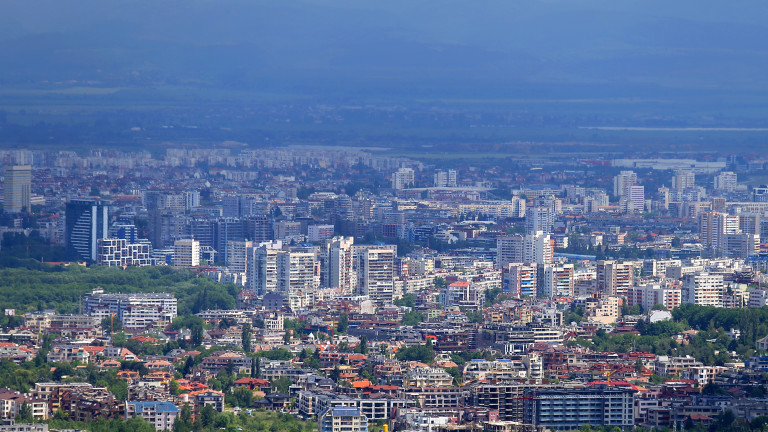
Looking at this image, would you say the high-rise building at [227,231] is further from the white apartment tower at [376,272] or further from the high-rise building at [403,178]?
the high-rise building at [403,178]

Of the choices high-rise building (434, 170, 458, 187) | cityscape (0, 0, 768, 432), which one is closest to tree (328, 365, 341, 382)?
cityscape (0, 0, 768, 432)

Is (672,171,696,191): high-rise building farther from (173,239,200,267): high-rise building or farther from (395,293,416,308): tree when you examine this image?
(395,293,416,308): tree

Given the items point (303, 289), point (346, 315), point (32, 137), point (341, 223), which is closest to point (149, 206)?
point (341, 223)

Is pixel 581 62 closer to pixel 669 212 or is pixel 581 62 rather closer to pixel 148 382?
pixel 669 212

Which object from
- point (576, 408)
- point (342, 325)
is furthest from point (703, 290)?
point (576, 408)

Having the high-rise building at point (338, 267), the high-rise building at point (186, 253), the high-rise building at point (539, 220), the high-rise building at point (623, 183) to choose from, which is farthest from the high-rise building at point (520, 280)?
the high-rise building at point (623, 183)

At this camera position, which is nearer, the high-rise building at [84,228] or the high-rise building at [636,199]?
the high-rise building at [84,228]

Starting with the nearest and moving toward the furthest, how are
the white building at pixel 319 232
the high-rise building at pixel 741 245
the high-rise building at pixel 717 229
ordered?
the high-rise building at pixel 741 245 → the high-rise building at pixel 717 229 → the white building at pixel 319 232
